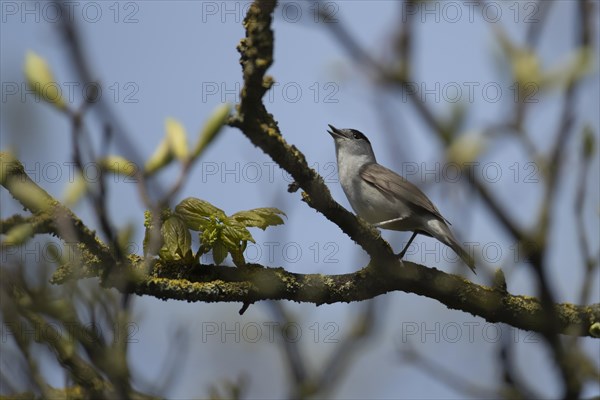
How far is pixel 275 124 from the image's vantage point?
3404mm

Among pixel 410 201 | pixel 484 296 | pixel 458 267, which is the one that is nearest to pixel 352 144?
pixel 410 201

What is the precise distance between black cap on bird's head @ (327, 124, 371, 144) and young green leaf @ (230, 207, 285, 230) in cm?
Result: 452

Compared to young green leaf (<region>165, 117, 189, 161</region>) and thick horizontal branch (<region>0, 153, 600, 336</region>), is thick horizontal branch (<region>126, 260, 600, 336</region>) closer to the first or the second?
thick horizontal branch (<region>0, 153, 600, 336</region>)

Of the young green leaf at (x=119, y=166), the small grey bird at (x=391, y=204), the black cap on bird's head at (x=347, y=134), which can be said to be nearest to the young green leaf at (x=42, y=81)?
the young green leaf at (x=119, y=166)

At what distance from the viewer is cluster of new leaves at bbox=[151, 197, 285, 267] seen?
4402 mm

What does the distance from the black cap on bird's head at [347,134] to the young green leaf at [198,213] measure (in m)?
4.67

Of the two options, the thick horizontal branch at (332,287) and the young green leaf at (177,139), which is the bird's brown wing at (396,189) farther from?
the young green leaf at (177,139)

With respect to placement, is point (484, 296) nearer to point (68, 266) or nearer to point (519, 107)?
point (68, 266)

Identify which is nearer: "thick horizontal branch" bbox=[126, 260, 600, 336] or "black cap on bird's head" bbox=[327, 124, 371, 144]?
"thick horizontal branch" bbox=[126, 260, 600, 336]

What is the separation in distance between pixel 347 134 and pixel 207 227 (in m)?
4.98

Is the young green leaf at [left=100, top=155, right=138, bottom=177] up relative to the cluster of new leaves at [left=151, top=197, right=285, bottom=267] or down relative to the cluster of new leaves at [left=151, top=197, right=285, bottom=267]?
down

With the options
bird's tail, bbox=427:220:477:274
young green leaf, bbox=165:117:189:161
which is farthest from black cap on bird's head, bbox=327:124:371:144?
young green leaf, bbox=165:117:189:161

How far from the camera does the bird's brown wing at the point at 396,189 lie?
691 cm

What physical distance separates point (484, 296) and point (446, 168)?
3399 millimetres
